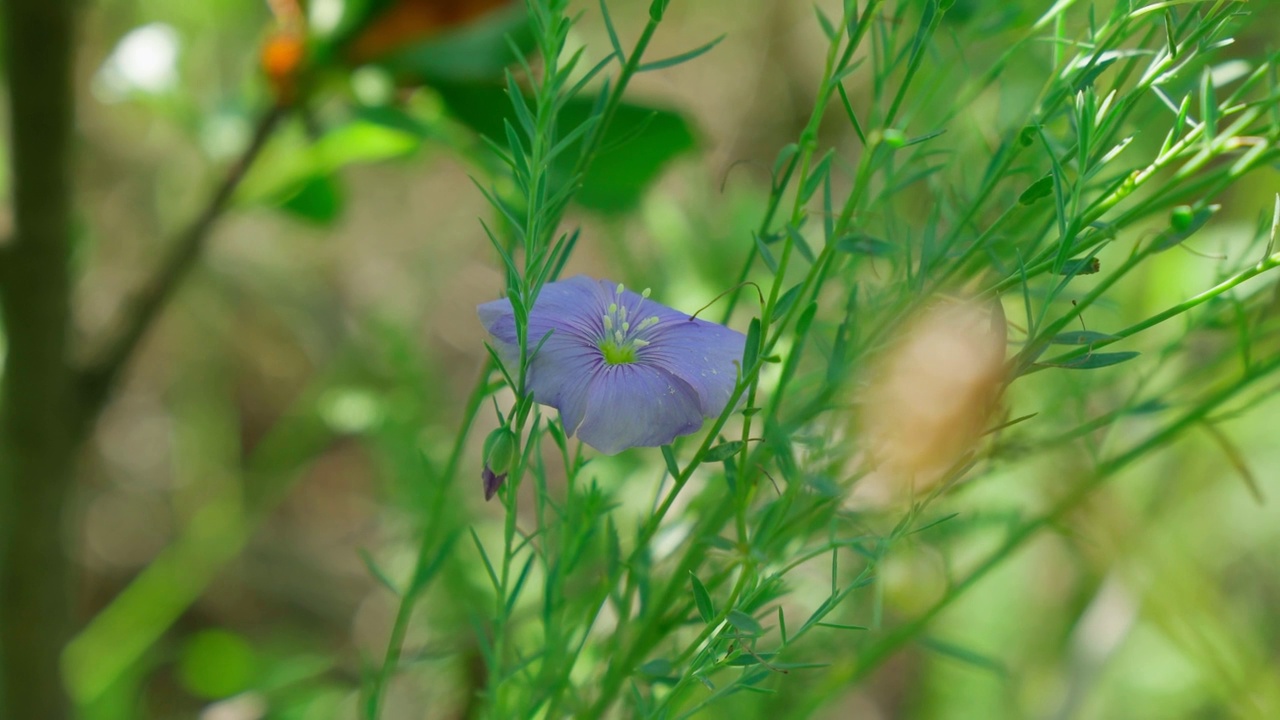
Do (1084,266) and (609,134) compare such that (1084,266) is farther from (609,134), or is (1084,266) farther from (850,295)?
(609,134)

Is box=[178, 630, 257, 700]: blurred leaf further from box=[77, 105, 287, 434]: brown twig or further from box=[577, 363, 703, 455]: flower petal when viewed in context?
box=[577, 363, 703, 455]: flower petal

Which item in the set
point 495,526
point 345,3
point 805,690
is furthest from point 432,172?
point 805,690

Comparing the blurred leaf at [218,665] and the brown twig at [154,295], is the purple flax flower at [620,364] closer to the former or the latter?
the brown twig at [154,295]

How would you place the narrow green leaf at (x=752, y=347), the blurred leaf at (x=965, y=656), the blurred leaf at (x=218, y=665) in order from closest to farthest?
1. the narrow green leaf at (x=752, y=347)
2. the blurred leaf at (x=965, y=656)
3. the blurred leaf at (x=218, y=665)

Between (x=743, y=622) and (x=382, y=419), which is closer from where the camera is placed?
(x=743, y=622)

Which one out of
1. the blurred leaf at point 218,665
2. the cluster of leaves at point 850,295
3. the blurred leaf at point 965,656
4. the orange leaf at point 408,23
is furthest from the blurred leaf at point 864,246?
the blurred leaf at point 218,665

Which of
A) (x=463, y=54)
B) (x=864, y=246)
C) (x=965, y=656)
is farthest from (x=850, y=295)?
(x=463, y=54)
